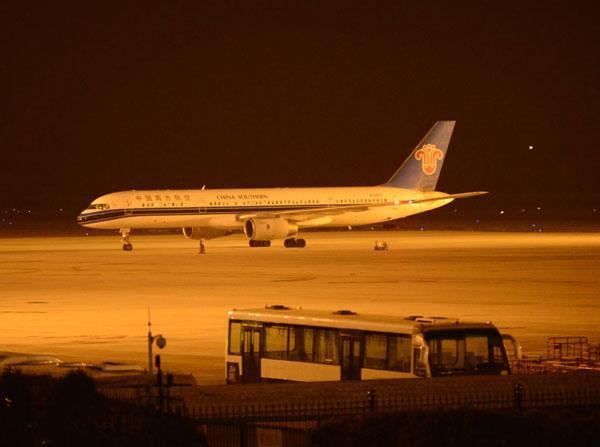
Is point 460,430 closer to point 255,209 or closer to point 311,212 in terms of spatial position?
point 311,212

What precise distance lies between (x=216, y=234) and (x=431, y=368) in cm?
5599

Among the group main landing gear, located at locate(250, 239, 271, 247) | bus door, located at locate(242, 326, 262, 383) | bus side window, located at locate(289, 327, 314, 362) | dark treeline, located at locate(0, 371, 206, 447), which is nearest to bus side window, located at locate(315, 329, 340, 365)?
bus side window, located at locate(289, 327, 314, 362)

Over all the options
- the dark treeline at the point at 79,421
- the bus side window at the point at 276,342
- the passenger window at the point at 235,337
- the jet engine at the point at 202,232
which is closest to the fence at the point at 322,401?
the dark treeline at the point at 79,421

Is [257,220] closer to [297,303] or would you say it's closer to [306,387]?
[297,303]

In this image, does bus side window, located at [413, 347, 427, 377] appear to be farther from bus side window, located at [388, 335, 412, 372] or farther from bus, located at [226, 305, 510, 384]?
bus side window, located at [388, 335, 412, 372]

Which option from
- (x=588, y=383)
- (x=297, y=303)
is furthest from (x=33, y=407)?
(x=297, y=303)

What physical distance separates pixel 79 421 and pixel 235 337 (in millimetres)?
8601

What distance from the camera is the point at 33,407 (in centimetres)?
1510

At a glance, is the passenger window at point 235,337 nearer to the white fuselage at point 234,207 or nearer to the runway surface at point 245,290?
the runway surface at point 245,290

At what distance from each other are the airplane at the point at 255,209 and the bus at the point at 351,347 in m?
46.0

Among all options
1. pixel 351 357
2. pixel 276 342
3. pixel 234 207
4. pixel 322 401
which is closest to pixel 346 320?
pixel 351 357

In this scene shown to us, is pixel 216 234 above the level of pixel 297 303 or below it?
above

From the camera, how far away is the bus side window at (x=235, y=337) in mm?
22500

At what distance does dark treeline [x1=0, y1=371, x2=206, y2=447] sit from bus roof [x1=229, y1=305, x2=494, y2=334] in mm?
6526
